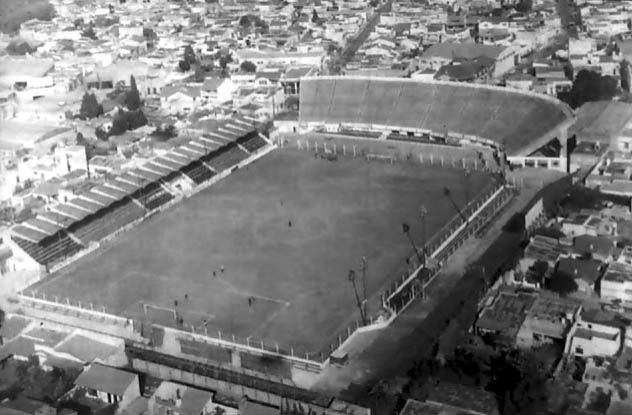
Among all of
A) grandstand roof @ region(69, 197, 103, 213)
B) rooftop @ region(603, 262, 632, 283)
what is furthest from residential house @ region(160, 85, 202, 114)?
rooftop @ region(603, 262, 632, 283)

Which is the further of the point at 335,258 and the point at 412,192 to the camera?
the point at 412,192

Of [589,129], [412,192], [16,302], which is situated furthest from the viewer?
[589,129]

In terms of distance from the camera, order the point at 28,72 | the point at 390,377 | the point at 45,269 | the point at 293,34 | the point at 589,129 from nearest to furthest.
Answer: the point at 390,377 → the point at 45,269 → the point at 589,129 → the point at 28,72 → the point at 293,34

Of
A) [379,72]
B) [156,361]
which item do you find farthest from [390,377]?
[379,72]

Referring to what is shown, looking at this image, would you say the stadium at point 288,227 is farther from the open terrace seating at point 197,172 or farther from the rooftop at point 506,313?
the rooftop at point 506,313

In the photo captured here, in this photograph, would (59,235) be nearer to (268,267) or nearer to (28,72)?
(268,267)

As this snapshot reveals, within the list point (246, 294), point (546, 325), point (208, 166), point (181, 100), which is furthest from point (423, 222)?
point (181, 100)
